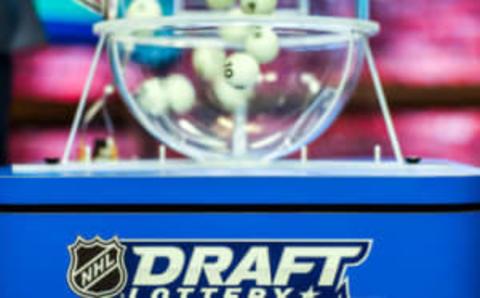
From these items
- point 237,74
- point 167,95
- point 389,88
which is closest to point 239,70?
point 237,74

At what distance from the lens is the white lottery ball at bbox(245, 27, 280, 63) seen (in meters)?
1.21

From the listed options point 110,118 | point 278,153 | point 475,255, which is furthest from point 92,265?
point 110,118

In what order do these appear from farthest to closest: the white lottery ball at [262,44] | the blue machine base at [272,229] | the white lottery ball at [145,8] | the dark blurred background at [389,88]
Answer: the dark blurred background at [389,88]
the white lottery ball at [145,8]
the white lottery ball at [262,44]
the blue machine base at [272,229]

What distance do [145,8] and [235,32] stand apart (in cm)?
16

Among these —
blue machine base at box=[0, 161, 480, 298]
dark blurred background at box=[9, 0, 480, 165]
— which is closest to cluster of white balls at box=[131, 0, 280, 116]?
blue machine base at box=[0, 161, 480, 298]

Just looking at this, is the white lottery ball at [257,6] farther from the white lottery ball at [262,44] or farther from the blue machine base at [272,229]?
the blue machine base at [272,229]

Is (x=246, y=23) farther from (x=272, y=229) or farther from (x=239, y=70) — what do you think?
(x=272, y=229)

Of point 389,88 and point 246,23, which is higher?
point 246,23

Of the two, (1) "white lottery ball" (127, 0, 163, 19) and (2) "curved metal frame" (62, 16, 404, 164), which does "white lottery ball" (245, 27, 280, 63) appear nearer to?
(2) "curved metal frame" (62, 16, 404, 164)

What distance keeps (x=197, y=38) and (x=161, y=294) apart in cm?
34

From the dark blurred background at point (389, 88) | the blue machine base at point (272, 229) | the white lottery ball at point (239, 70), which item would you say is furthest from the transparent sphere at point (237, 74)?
the dark blurred background at point (389, 88)

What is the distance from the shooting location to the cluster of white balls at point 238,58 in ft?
4.00

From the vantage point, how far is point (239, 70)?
1.22 m

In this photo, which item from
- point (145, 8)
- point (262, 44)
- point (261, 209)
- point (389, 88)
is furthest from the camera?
point (389, 88)
